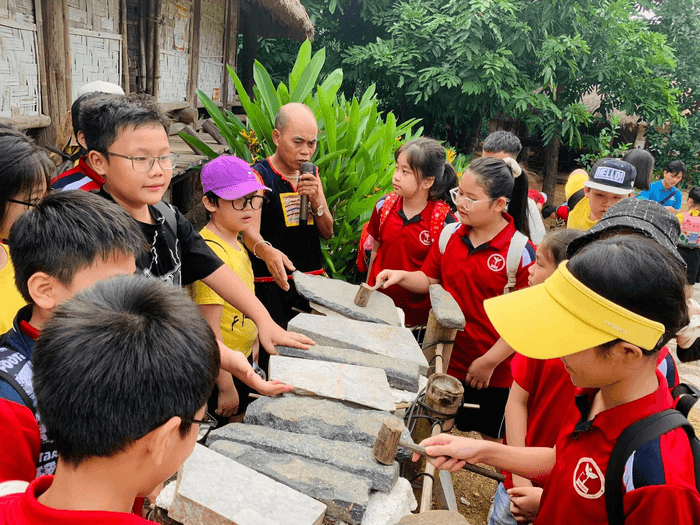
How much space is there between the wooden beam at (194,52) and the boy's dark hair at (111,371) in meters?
6.90

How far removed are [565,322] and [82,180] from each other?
1641 mm

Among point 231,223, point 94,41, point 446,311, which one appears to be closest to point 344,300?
point 446,311

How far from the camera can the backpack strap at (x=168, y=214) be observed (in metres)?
1.94

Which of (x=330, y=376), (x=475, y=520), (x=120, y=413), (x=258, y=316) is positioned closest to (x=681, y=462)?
(x=330, y=376)

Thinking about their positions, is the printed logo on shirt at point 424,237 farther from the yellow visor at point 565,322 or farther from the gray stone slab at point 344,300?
the yellow visor at point 565,322

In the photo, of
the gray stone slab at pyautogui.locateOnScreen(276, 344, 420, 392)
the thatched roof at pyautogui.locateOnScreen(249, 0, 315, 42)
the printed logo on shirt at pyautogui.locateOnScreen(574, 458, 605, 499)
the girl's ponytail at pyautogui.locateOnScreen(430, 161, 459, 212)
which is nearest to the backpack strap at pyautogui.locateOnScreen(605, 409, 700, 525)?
the printed logo on shirt at pyautogui.locateOnScreen(574, 458, 605, 499)

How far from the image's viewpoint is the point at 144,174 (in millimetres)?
1793

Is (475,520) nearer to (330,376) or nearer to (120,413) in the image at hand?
(330,376)

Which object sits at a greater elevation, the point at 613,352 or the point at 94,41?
the point at 613,352

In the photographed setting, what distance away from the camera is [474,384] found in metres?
2.72

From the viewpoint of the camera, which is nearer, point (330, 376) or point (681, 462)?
point (681, 462)

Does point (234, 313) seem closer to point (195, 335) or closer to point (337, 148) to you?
point (195, 335)

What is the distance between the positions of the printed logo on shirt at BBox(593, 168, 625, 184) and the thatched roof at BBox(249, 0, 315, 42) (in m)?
5.97

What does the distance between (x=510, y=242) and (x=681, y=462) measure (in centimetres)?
166
